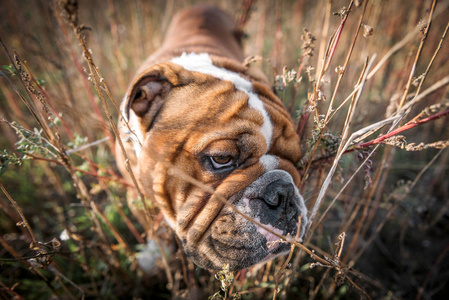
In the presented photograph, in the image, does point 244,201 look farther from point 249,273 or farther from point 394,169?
point 394,169

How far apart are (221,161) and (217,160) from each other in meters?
0.03

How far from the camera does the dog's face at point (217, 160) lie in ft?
5.13

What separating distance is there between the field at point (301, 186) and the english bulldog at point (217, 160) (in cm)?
17

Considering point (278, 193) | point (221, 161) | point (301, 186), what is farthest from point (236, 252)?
point (301, 186)

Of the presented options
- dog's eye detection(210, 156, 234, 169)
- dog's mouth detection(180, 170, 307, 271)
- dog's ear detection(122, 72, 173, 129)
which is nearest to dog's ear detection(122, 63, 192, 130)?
dog's ear detection(122, 72, 173, 129)

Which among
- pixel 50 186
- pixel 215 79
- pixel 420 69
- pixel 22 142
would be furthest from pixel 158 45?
pixel 420 69

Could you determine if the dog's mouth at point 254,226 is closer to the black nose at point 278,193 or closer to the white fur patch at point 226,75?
the black nose at point 278,193

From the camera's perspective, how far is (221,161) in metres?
1.68

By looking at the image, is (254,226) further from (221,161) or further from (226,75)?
(226,75)

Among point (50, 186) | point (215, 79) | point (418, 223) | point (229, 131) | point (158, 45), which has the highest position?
point (158, 45)

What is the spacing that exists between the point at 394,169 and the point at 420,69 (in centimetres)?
206

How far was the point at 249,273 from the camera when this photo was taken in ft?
6.60

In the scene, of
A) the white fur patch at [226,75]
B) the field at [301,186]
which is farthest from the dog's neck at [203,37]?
the field at [301,186]

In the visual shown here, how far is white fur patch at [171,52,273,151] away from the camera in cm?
176
